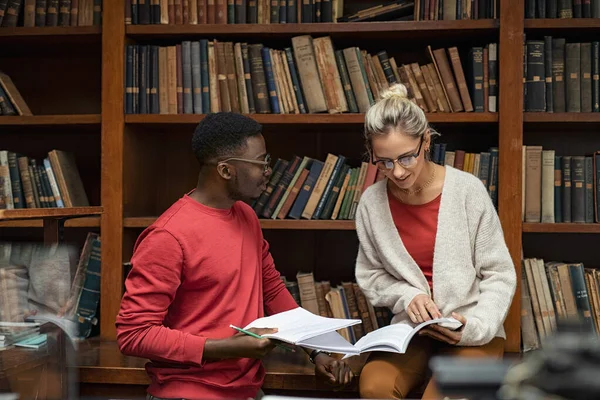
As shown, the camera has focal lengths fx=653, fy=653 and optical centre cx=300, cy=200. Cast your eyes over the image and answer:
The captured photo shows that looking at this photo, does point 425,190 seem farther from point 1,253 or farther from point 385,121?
point 1,253

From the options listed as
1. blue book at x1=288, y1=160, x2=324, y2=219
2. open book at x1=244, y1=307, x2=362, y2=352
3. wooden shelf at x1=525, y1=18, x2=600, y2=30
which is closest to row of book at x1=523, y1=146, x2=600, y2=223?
wooden shelf at x1=525, y1=18, x2=600, y2=30

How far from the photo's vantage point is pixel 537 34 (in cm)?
241

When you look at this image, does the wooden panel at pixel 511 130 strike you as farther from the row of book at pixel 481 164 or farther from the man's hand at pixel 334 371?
the man's hand at pixel 334 371

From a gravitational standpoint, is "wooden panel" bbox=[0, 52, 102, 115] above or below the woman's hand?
above

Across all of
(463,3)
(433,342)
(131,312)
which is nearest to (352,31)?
(463,3)

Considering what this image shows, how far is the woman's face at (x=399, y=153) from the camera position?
179 cm

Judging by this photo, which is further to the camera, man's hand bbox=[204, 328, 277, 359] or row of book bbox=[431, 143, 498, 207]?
row of book bbox=[431, 143, 498, 207]

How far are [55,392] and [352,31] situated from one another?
1519mm

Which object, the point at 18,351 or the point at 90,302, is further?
the point at 90,302

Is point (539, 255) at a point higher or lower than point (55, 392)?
higher

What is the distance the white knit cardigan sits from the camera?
1.79m

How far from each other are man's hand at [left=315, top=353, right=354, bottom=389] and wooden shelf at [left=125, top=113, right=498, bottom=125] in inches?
37.8

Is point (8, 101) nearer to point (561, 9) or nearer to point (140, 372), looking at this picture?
point (140, 372)

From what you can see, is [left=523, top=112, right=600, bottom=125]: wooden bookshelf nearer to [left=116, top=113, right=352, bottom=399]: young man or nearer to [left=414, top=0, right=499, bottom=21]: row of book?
[left=414, top=0, right=499, bottom=21]: row of book
